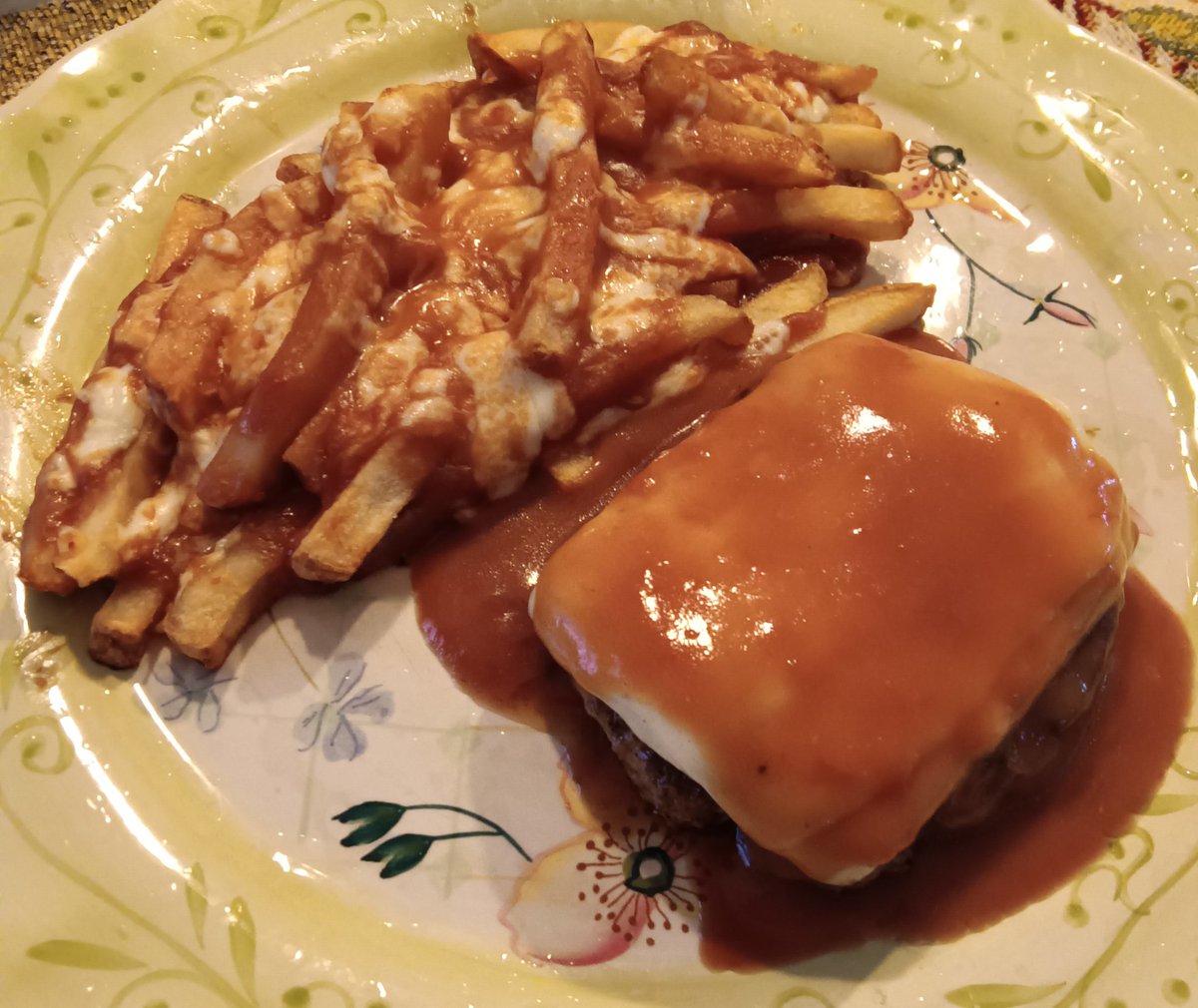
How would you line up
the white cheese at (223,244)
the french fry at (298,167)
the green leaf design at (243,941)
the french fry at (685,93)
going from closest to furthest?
the green leaf design at (243,941) < the white cheese at (223,244) < the french fry at (685,93) < the french fry at (298,167)

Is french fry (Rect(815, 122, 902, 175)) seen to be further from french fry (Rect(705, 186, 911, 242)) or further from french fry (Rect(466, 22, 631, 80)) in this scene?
french fry (Rect(466, 22, 631, 80))

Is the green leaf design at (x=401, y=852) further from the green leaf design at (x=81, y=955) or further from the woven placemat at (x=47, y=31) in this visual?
the woven placemat at (x=47, y=31)

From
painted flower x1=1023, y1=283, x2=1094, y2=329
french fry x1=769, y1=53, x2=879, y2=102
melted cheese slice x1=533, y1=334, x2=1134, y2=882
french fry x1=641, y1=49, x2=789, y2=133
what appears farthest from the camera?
painted flower x1=1023, y1=283, x2=1094, y2=329

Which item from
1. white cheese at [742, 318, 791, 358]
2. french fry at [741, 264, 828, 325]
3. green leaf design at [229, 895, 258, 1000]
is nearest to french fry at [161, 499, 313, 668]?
green leaf design at [229, 895, 258, 1000]

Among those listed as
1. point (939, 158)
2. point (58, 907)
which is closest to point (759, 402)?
point (939, 158)

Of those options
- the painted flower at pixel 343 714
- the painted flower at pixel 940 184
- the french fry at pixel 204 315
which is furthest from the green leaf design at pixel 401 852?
the painted flower at pixel 940 184

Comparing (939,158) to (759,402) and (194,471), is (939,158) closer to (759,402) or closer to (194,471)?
(759,402)

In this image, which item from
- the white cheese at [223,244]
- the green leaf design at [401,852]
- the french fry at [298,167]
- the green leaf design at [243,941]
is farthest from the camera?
the french fry at [298,167]
